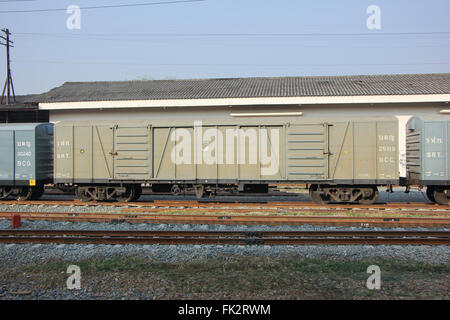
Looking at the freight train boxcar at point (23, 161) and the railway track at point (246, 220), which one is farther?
the freight train boxcar at point (23, 161)

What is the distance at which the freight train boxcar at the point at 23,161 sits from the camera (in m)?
14.0

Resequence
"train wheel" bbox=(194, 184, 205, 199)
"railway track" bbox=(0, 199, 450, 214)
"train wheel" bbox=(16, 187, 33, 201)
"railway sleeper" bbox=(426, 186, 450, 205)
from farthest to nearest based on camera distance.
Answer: "train wheel" bbox=(16, 187, 33, 201), "train wheel" bbox=(194, 184, 205, 199), "railway sleeper" bbox=(426, 186, 450, 205), "railway track" bbox=(0, 199, 450, 214)

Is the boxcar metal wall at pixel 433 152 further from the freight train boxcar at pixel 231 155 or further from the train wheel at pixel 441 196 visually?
the freight train boxcar at pixel 231 155

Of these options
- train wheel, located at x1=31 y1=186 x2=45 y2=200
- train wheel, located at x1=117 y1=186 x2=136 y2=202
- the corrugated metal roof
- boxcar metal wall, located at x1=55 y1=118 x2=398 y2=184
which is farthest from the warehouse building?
train wheel, located at x1=117 y1=186 x2=136 y2=202

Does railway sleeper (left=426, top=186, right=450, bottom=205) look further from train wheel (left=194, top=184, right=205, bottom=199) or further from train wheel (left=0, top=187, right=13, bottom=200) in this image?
train wheel (left=0, top=187, right=13, bottom=200)

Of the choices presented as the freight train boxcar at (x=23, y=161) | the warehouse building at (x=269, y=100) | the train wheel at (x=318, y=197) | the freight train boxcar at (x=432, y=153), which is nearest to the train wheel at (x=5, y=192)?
the freight train boxcar at (x=23, y=161)

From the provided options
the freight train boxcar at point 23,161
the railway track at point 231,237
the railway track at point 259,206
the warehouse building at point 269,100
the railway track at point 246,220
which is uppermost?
the warehouse building at point 269,100

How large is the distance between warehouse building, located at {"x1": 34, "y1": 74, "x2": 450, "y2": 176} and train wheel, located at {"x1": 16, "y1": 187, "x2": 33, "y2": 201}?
8.09 m

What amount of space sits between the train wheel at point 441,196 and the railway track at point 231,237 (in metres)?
5.43

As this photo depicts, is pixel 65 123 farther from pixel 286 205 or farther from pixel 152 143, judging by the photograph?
pixel 286 205

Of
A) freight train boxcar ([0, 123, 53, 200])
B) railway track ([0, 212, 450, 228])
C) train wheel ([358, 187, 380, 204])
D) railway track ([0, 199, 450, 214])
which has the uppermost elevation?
freight train boxcar ([0, 123, 53, 200])

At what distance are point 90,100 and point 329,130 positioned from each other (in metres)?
15.5

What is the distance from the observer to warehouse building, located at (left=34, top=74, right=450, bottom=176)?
19203 millimetres
